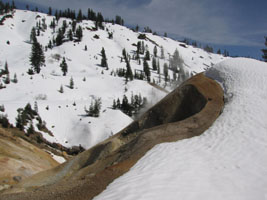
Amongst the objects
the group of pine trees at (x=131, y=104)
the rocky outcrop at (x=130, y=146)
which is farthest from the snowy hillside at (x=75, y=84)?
the rocky outcrop at (x=130, y=146)

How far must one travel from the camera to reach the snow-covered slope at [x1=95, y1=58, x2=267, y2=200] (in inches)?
189

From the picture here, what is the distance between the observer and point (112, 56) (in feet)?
362

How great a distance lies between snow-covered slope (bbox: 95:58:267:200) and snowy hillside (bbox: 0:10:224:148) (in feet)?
92.7

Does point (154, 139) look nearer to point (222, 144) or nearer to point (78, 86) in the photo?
point (222, 144)

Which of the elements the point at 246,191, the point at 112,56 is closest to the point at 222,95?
the point at 246,191

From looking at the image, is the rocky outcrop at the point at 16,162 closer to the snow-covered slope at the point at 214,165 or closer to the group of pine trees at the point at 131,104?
the snow-covered slope at the point at 214,165

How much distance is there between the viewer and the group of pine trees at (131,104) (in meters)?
53.8

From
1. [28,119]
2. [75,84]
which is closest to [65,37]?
[75,84]

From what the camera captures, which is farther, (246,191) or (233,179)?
(233,179)

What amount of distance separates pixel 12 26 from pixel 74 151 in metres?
126

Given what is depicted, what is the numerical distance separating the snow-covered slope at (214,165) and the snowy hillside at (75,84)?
28253 mm

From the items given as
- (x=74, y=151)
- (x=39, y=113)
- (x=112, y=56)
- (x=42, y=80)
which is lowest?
(x=74, y=151)

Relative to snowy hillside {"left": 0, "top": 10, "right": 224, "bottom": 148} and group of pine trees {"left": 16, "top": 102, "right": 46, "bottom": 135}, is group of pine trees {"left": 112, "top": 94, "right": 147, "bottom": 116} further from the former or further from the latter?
group of pine trees {"left": 16, "top": 102, "right": 46, "bottom": 135}

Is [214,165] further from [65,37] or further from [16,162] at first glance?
[65,37]
